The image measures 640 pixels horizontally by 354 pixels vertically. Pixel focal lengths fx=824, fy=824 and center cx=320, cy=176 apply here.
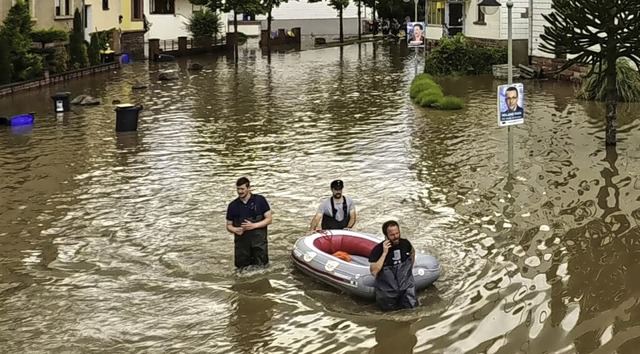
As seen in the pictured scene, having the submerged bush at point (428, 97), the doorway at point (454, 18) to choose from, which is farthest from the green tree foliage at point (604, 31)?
the doorway at point (454, 18)

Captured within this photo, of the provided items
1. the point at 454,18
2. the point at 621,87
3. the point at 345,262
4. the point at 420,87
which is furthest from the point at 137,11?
the point at 345,262

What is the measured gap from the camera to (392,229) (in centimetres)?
945

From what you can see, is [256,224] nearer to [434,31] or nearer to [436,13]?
[434,31]

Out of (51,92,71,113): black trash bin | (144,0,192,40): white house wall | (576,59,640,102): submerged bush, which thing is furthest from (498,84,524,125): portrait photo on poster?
(144,0,192,40): white house wall

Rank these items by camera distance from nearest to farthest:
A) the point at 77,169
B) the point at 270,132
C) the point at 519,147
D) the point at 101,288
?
the point at 101,288 → the point at 77,169 → the point at 519,147 → the point at 270,132

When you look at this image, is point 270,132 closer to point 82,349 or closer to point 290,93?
point 290,93

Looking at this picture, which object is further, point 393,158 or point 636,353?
point 393,158

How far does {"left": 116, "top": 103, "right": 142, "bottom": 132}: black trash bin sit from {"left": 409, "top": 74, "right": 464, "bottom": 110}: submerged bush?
9.70 metres

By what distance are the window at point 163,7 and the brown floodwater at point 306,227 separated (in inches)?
1452

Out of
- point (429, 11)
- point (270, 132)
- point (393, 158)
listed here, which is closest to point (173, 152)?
point (270, 132)

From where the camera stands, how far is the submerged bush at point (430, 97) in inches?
1049

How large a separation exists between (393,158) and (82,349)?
11.0 metres

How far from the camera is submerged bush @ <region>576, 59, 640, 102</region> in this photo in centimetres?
2731

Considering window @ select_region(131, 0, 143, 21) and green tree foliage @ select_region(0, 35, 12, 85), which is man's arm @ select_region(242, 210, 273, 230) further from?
window @ select_region(131, 0, 143, 21)
